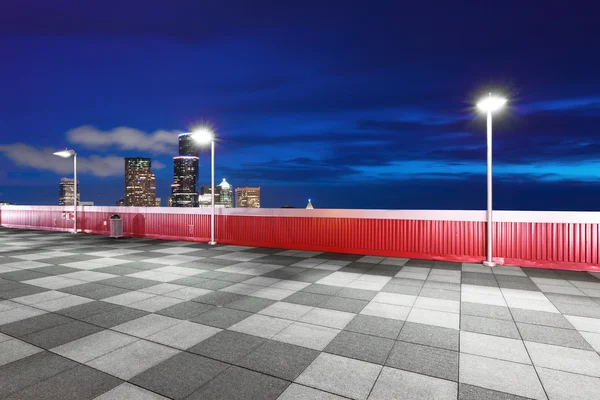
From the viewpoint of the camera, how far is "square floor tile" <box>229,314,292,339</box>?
5.51 metres

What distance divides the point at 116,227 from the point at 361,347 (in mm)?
17509

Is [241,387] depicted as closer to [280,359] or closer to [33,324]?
[280,359]

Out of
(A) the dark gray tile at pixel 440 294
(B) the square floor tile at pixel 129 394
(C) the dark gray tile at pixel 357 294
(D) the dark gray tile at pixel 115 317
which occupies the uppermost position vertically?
(D) the dark gray tile at pixel 115 317

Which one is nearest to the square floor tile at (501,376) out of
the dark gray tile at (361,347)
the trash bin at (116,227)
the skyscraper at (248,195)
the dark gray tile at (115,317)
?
the dark gray tile at (361,347)

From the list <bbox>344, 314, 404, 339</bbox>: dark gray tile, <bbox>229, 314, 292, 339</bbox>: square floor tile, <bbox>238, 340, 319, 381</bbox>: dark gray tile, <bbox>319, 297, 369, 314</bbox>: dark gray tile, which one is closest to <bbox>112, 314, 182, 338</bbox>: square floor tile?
<bbox>229, 314, 292, 339</bbox>: square floor tile

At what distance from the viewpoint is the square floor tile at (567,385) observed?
3.77 metres

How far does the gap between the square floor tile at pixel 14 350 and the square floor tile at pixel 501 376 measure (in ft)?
18.8

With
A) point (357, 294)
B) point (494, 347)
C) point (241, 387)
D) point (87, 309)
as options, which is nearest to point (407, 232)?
point (357, 294)

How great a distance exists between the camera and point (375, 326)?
585cm

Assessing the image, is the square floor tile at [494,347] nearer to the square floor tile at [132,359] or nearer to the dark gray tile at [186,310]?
the square floor tile at [132,359]

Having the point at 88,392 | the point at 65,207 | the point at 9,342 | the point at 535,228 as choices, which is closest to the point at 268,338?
the point at 88,392

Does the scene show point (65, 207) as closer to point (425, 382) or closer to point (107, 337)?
point (107, 337)

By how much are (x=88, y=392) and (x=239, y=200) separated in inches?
5066

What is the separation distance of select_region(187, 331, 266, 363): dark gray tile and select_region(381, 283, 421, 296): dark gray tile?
403 cm
